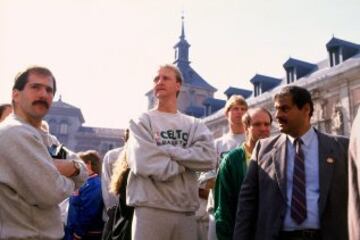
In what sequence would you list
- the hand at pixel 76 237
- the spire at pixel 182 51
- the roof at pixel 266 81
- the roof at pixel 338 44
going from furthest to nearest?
the spire at pixel 182 51 → the roof at pixel 266 81 → the roof at pixel 338 44 → the hand at pixel 76 237

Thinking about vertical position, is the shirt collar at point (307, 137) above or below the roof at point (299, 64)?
below

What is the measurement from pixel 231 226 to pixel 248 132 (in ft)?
3.27

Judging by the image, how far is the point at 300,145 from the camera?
10.1 ft

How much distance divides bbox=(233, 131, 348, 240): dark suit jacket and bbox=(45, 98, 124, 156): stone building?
169ft

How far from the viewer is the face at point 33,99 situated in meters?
2.85

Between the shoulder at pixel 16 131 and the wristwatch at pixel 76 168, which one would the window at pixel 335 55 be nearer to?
the wristwatch at pixel 76 168

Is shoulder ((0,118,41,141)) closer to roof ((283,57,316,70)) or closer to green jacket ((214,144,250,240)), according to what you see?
green jacket ((214,144,250,240))

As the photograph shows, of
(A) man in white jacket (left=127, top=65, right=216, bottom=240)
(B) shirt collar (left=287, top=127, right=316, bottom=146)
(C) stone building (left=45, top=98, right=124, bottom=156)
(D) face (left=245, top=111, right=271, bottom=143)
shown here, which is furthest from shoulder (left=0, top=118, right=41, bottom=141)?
(C) stone building (left=45, top=98, right=124, bottom=156)

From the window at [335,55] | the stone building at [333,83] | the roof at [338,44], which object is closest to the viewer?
the stone building at [333,83]

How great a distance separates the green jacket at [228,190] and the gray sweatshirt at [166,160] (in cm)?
17

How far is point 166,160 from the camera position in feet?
11.4

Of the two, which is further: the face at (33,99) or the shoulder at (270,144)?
the shoulder at (270,144)

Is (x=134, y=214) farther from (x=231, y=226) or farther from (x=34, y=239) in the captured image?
(x=34, y=239)

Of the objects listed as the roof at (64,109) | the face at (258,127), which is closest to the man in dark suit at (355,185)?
the face at (258,127)
